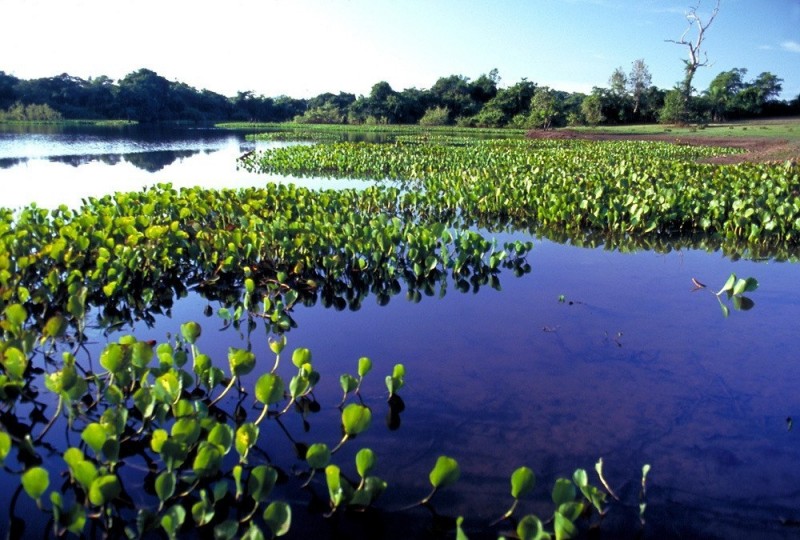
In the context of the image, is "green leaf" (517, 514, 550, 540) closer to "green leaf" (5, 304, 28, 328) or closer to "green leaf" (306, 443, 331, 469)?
"green leaf" (306, 443, 331, 469)

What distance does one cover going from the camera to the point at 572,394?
9.22 feet

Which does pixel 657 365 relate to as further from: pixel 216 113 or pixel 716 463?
pixel 216 113

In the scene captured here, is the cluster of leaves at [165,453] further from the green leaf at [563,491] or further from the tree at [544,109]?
the tree at [544,109]

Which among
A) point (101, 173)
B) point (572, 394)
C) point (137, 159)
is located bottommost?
point (572, 394)

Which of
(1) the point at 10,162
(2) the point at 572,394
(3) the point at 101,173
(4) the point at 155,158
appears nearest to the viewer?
(2) the point at 572,394

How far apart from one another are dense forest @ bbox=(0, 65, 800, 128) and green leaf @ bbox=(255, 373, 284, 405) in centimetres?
3500

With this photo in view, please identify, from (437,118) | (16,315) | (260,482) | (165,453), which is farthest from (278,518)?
(437,118)

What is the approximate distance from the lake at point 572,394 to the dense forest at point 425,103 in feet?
107

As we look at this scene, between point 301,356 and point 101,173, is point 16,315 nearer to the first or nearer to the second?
point 301,356

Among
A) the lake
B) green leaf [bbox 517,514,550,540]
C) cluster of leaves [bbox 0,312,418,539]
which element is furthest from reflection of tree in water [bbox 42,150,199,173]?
green leaf [bbox 517,514,550,540]

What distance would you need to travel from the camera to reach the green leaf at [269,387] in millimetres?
2051

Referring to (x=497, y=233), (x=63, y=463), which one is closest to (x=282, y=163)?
(x=497, y=233)

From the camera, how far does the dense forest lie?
36688mm

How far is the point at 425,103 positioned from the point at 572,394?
48.4 m
